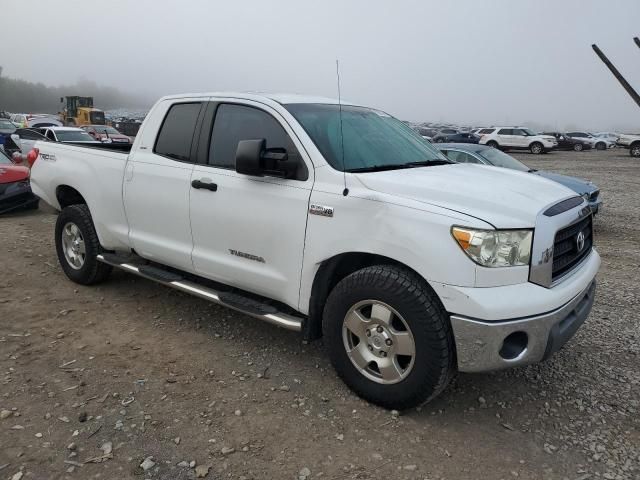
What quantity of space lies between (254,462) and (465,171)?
7.60 feet

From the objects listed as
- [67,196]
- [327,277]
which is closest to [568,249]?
[327,277]

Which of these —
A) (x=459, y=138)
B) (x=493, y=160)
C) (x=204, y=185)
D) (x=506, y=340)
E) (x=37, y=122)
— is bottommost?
(x=506, y=340)

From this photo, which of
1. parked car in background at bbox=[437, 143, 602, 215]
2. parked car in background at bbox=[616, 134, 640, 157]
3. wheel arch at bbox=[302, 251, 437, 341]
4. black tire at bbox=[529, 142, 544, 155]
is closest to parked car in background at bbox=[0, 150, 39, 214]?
parked car in background at bbox=[437, 143, 602, 215]

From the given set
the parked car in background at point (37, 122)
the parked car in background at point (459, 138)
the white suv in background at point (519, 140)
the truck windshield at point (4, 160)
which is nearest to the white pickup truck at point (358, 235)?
the truck windshield at point (4, 160)

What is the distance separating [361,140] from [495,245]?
4.51ft

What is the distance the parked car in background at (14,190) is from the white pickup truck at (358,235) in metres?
5.80

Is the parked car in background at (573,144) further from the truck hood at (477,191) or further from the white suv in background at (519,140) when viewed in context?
the truck hood at (477,191)

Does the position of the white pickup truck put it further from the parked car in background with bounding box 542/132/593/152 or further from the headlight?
the parked car in background with bounding box 542/132/593/152

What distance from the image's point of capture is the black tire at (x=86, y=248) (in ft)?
16.2

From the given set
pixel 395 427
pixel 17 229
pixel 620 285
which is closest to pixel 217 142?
pixel 395 427

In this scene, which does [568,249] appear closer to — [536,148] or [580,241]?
[580,241]

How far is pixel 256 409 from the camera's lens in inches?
125

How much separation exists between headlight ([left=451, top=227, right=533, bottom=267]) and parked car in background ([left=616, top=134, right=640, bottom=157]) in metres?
34.8

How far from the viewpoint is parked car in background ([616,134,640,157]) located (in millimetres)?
32031
